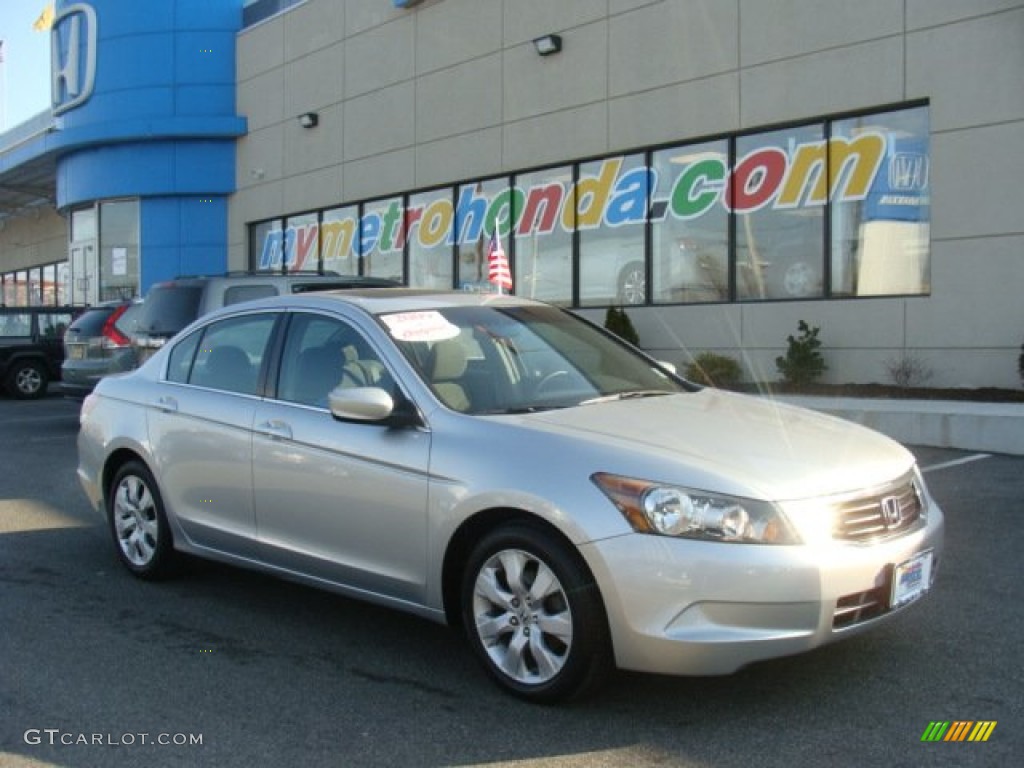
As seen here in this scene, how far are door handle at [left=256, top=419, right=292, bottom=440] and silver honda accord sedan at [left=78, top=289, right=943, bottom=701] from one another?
0.01 meters

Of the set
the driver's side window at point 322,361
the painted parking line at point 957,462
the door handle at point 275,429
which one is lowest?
the painted parking line at point 957,462

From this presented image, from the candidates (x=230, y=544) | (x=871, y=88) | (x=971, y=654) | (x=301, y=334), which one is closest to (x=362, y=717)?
(x=230, y=544)

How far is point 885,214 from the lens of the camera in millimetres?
13648

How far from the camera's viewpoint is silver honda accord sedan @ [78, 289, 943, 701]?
3619 mm

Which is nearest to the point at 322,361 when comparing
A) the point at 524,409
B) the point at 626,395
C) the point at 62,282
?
the point at 524,409

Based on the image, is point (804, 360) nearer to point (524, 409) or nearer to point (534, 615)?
point (524, 409)

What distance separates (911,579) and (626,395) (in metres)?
1.47

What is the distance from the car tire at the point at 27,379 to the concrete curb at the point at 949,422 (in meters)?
14.4

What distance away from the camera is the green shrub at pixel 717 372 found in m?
14.7

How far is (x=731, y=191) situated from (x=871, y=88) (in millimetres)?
2466

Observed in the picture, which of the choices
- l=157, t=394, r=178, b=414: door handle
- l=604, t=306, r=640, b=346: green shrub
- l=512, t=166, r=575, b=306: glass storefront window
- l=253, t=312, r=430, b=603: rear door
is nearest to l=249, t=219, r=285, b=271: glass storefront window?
l=512, t=166, r=575, b=306: glass storefront window

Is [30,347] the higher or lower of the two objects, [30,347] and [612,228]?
the lower

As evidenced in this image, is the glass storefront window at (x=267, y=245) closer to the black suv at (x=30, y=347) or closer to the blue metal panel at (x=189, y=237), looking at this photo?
the blue metal panel at (x=189, y=237)

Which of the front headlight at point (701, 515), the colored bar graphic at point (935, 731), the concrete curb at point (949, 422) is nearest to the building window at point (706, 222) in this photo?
the concrete curb at point (949, 422)
